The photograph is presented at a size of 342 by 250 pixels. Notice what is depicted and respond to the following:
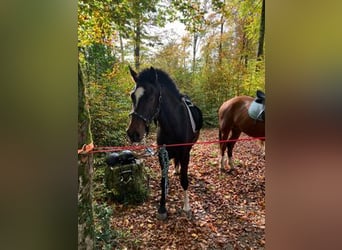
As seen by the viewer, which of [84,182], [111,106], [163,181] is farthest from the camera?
[163,181]

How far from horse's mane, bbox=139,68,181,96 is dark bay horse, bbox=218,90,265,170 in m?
0.27

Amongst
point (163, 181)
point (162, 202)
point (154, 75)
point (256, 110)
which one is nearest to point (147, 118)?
point (154, 75)

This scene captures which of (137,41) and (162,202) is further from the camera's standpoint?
(162,202)

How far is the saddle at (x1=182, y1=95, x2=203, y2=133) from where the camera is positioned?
1444 mm

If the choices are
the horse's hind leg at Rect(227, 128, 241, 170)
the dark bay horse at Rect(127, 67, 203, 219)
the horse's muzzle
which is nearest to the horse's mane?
the dark bay horse at Rect(127, 67, 203, 219)

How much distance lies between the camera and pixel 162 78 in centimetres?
137

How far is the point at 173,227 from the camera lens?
143cm

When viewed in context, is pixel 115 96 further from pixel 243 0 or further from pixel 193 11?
pixel 243 0

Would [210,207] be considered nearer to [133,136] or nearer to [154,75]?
[133,136]

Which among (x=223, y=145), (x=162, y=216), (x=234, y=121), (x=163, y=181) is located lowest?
(x=162, y=216)

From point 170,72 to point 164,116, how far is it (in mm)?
226

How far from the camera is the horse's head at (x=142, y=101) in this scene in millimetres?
1320

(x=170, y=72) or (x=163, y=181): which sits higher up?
(x=170, y=72)
